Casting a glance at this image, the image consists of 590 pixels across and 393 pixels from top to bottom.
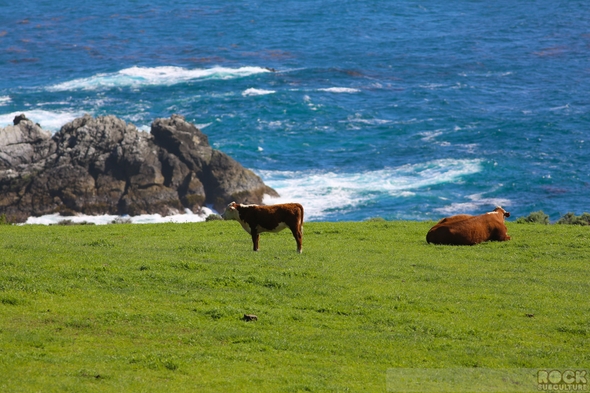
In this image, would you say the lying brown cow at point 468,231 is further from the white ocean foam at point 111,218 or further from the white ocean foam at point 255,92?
the white ocean foam at point 255,92

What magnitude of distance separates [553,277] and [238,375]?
40.3 ft

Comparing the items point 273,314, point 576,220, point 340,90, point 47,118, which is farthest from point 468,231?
point 340,90

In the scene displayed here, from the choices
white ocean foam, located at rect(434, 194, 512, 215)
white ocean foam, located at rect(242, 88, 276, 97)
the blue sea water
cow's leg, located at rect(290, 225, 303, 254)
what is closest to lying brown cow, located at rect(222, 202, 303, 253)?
cow's leg, located at rect(290, 225, 303, 254)

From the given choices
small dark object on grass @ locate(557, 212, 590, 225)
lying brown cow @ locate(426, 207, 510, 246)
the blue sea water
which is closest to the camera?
lying brown cow @ locate(426, 207, 510, 246)

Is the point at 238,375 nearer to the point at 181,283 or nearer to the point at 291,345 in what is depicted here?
the point at 291,345

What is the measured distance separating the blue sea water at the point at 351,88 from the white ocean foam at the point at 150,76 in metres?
0.30

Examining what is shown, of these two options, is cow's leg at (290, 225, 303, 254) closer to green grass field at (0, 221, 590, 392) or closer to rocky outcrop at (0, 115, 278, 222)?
green grass field at (0, 221, 590, 392)

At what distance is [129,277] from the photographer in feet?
68.0

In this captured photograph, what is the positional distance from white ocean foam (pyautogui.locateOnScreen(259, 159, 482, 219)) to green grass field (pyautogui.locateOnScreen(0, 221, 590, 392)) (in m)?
32.7

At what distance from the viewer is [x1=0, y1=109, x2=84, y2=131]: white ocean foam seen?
74.9m

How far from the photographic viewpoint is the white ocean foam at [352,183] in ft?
198

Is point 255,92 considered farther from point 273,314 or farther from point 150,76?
point 273,314

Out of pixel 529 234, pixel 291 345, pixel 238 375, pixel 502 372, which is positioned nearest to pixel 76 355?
pixel 238 375

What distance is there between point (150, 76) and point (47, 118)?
22.7 meters
